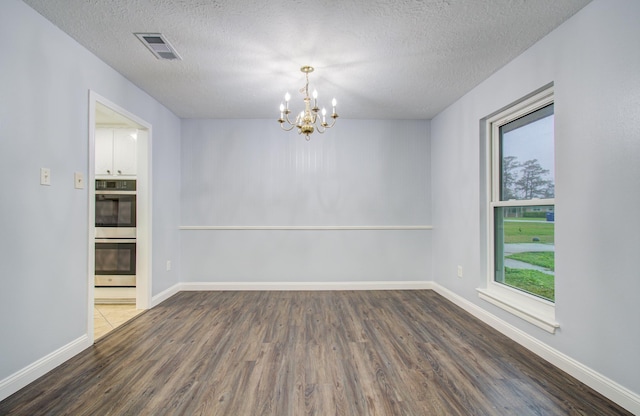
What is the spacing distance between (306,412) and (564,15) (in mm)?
3020

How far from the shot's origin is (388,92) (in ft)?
10.7

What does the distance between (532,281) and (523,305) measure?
0.23 metres

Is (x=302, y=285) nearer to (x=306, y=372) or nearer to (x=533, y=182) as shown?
(x=306, y=372)

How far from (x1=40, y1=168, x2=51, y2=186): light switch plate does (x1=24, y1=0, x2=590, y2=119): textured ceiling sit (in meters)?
1.06

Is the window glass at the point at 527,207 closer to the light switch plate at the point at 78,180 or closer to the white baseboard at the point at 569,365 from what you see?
the white baseboard at the point at 569,365

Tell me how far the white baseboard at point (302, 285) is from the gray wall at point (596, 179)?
1808 millimetres

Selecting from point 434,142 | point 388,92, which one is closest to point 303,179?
point 388,92

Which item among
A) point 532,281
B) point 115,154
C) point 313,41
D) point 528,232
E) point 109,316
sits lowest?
point 109,316

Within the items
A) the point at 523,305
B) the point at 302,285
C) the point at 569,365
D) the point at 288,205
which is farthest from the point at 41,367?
the point at 523,305

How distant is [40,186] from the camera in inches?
78.2

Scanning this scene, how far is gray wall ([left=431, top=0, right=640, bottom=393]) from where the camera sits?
163cm

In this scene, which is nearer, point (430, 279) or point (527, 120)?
point (527, 120)

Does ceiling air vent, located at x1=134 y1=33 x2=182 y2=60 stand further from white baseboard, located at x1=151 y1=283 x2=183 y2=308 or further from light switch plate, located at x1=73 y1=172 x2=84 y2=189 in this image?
white baseboard, located at x1=151 y1=283 x2=183 y2=308

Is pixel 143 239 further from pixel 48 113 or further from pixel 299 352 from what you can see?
pixel 299 352
